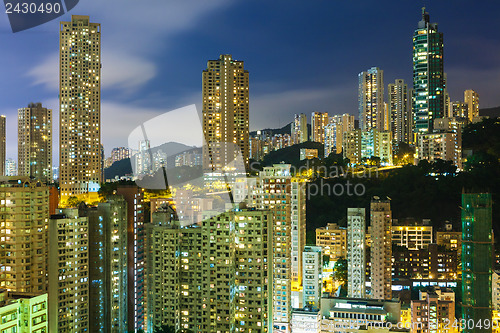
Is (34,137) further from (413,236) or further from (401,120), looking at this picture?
(401,120)

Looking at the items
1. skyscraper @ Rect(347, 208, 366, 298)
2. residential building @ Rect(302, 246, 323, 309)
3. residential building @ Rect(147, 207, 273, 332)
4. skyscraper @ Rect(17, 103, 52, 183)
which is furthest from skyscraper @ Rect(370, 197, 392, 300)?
skyscraper @ Rect(17, 103, 52, 183)

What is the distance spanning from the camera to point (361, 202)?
1250cm

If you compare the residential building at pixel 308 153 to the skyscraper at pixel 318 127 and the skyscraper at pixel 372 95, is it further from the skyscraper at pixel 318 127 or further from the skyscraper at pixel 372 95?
the skyscraper at pixel 372 95

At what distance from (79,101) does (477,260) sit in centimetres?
1107

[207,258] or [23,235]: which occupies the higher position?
[23,235]

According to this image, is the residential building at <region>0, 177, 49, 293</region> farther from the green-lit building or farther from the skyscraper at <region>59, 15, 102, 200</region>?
the skyscraper at <region>59, 15, 102, 200</region>

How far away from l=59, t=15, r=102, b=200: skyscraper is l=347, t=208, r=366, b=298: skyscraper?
24.6ft

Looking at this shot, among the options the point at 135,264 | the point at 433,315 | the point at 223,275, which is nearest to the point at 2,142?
the point at 135,264

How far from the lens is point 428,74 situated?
18.9 metres

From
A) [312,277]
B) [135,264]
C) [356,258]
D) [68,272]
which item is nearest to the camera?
[68,272]

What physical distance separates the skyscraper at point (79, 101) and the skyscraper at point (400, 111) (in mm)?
12735

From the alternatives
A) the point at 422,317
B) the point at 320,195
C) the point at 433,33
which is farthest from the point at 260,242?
the point at 433,33

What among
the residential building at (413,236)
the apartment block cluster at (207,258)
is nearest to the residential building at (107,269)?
the apartment block cluster at (207,258)

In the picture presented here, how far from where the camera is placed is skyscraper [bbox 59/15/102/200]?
14047 mm
